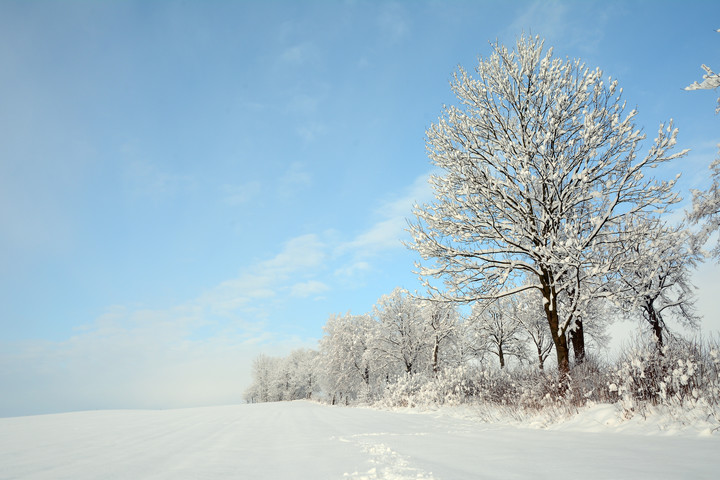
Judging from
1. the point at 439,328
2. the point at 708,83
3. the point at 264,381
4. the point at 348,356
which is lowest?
the point at 264,381

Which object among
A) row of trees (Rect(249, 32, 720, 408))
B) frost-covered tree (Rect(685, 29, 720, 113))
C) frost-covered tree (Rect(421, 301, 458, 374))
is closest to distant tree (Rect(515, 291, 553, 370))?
frost-covered tree (Rect(421, 301, 458, 374))

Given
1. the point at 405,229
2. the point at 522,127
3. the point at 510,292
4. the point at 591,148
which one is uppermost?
the point at 522,127

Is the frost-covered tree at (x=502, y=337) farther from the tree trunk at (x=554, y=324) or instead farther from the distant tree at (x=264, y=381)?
the distant tree at (x=264, y=381)

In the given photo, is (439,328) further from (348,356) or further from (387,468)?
(387,468)

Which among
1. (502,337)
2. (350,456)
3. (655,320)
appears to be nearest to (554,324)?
(350,456)

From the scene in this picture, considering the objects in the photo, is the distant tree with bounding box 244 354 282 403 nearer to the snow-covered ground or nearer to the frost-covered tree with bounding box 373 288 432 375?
the frost-covered tree with bounding box 373 288 432 375

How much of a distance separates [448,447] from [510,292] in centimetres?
668

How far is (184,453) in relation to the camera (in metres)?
3.67

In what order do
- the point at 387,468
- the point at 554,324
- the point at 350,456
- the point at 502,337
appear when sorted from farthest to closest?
the point at 502,337 < the point at 554,324 < the point at 350,456 < the point at 387,468

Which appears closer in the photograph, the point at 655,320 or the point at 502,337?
the point at 655,320

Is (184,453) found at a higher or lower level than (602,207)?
lower

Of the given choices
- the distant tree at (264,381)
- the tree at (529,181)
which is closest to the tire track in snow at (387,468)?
the tree at (529,181)

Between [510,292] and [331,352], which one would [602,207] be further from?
[331,352]

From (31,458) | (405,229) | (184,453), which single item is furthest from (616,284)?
(31,458)
